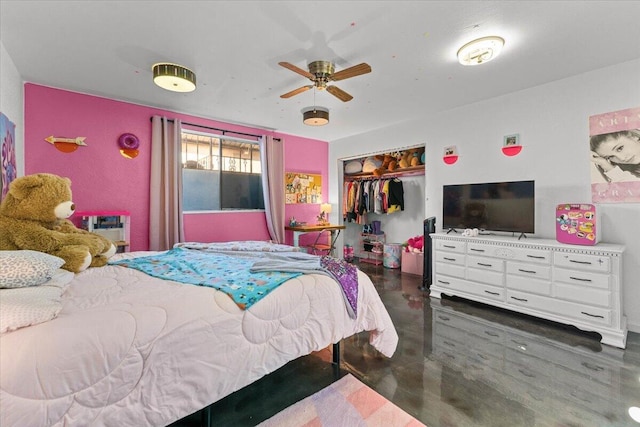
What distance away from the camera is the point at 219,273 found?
178 cm

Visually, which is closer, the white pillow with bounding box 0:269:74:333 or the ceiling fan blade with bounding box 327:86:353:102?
the white pillow with bounding box 0:269:74:333

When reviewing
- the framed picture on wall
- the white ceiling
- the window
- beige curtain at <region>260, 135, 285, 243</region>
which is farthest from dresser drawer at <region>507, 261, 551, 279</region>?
the window

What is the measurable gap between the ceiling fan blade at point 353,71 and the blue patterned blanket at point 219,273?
1553mm

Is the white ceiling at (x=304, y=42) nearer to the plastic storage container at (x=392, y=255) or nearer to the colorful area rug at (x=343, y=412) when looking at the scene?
the colorful area rug at (x=343, y=412)

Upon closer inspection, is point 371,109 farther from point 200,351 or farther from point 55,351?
point 55,351

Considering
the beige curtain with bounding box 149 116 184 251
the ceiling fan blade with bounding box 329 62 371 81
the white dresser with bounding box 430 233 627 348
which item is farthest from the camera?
the beige curtain with bounding box 149 116 184 251

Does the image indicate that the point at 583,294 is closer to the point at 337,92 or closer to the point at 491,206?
the point at 491,206

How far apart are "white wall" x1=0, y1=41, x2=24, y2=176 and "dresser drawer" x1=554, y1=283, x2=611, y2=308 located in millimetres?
4968

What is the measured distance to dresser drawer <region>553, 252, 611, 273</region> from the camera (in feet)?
7.59

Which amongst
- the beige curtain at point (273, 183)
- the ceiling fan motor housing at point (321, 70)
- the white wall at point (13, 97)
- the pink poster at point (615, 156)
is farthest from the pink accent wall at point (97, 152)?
the pink poster at point (615, 156)

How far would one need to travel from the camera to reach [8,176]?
2312 mm

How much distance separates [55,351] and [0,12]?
229 centimetres

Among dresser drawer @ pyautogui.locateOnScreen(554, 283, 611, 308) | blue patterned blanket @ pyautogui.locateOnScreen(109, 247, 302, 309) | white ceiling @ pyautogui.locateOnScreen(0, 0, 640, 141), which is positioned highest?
white ceiling @ pyautogui.locateOnScreen(0, 0, 640, 141)

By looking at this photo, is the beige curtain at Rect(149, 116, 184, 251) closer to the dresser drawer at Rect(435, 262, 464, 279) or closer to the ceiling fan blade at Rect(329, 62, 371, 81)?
the ceiling fan blade at Rect(329, 62, 371, 81)
